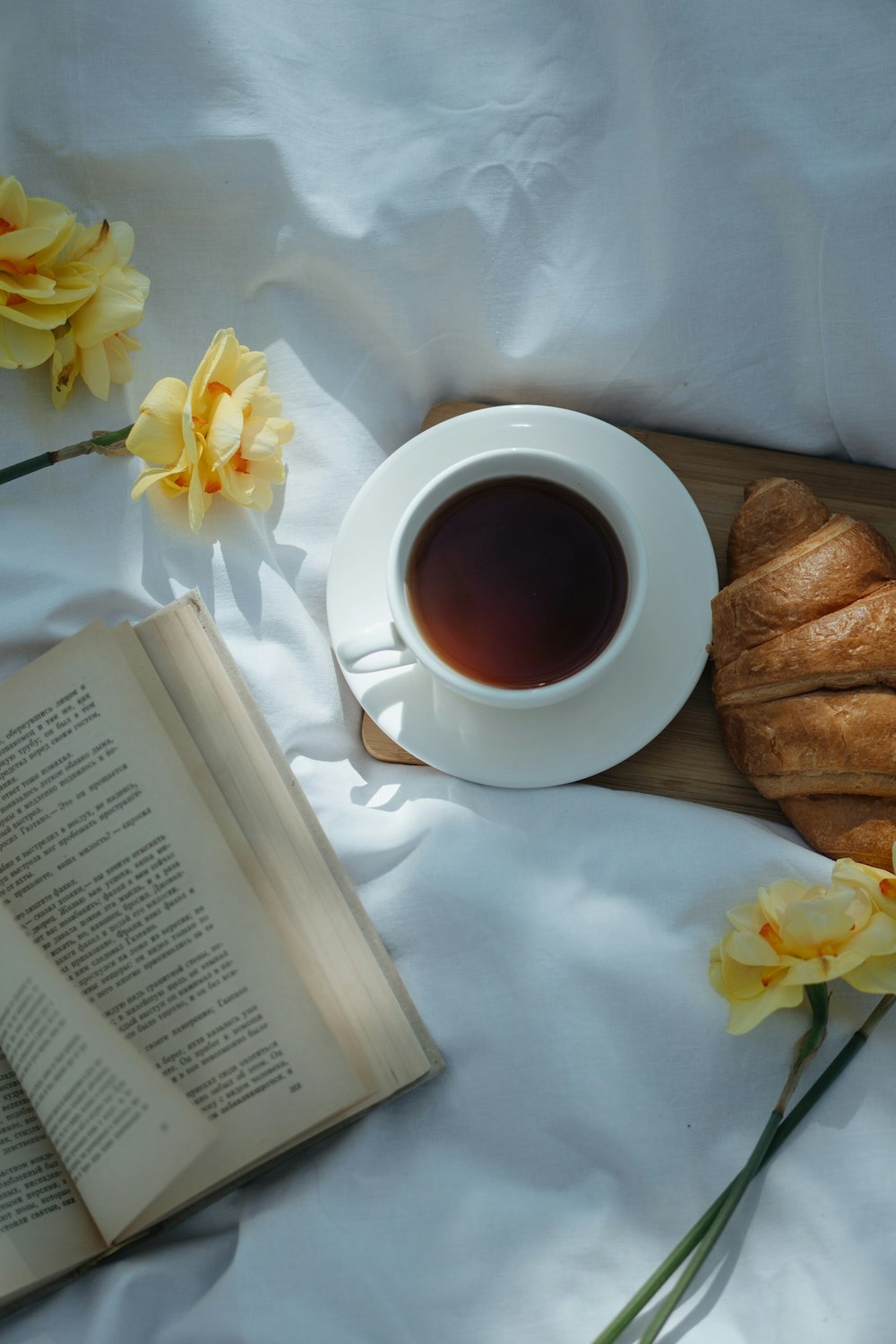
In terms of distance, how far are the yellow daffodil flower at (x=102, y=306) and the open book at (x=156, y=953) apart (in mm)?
239

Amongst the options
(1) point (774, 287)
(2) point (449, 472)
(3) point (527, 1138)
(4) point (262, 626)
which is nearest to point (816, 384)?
(1) point (774, 287)

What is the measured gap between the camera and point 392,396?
3.51 ft

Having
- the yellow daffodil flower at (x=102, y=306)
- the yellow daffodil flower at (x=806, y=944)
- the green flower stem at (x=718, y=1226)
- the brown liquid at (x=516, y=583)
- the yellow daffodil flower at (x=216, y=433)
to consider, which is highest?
the yellow daffodil flower at (x=102, y=306)

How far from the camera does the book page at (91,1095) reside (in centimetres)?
79

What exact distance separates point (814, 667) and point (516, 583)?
28 centimetres

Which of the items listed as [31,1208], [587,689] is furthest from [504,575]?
[31,1208]

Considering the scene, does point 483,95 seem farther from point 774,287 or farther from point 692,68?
point 774,287

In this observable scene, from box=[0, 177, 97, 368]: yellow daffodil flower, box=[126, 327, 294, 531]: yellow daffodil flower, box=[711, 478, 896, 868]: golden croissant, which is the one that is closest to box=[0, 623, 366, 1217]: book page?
box=[126, 327, 294, 531]: yellow daffodil flower

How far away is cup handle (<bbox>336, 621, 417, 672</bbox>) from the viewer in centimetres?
92

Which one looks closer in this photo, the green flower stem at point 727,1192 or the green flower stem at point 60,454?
the green flower stem at point 727,1192

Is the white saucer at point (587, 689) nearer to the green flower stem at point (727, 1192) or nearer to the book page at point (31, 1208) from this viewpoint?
the green flower stem at point (727, 1192)

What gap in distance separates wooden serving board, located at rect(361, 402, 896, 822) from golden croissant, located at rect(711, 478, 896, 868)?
48mm

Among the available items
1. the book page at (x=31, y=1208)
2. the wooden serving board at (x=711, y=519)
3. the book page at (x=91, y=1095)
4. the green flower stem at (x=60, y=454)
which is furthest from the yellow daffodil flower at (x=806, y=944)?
the green flower stem at (x=60, y=454)

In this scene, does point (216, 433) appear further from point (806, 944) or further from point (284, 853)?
point (806, 944)
